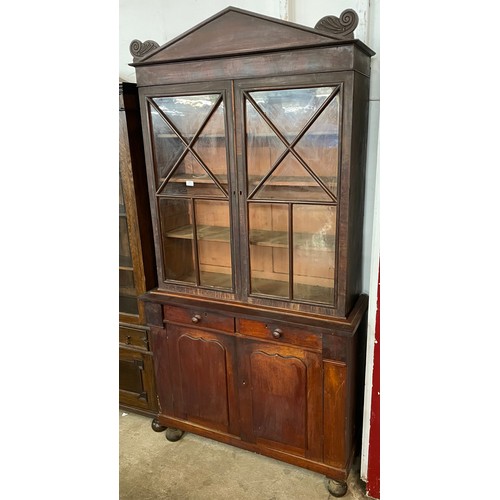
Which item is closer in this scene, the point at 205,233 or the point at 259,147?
the point at 259,147

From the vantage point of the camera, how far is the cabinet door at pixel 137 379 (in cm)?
211

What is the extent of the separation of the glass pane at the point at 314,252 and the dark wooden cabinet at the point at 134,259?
0.76 m

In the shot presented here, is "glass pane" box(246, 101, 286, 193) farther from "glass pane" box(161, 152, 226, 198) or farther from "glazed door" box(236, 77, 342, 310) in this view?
"glass pane" box(161, 152, 226, 198)

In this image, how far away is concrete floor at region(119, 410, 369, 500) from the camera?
173 centimetres

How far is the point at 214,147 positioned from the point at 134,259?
705mm

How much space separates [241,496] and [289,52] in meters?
1.79

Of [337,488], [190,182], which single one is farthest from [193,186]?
[337,488]

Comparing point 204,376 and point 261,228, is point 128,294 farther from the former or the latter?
point 261,228

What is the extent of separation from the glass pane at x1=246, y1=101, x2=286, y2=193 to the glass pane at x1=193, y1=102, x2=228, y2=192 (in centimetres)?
12

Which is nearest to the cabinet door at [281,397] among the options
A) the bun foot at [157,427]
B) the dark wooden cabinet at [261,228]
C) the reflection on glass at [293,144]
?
the dark wooden cabinet at [261,228]

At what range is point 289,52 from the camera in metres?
1.39

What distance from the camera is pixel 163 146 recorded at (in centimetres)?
176

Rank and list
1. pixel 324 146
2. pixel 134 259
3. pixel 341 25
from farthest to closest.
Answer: pixel 134 259, pixel 324 146, pixel 341 25

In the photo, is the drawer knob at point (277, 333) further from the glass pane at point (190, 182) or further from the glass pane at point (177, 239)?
the glass pane at point (190, 182)
